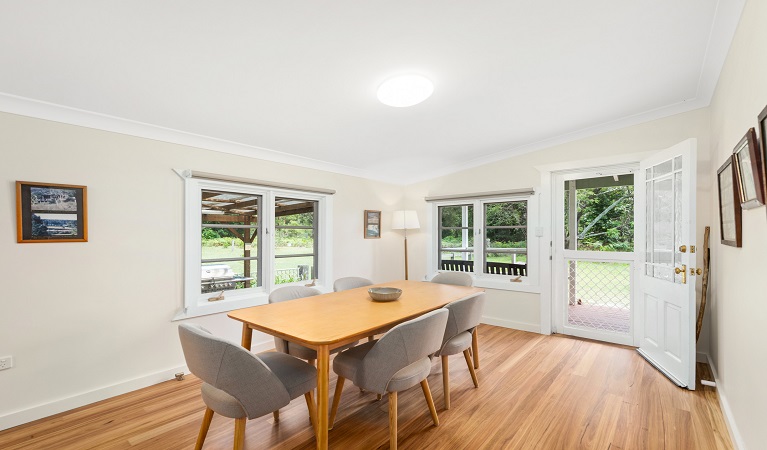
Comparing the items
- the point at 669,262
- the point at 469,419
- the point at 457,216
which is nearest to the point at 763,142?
the point at 669,262

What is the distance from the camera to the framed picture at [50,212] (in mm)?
2127

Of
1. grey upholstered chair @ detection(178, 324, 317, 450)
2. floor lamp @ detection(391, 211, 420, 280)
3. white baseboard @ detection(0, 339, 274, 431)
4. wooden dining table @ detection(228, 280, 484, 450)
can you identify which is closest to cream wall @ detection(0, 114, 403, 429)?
white baseboard @ detection(0, 339, 274, 431)

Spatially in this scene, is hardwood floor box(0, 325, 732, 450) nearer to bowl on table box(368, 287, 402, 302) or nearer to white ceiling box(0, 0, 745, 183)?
bowl on table box(368, 287, 402, 302)

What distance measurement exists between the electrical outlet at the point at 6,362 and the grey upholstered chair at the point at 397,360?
2.16 m

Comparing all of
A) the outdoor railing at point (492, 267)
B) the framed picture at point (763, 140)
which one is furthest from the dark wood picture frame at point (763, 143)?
the outdoor railing at point (492, 267)

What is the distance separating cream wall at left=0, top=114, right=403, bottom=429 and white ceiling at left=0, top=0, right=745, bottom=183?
0.62ft

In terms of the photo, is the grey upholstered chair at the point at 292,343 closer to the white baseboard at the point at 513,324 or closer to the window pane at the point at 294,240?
the window pane at the point at 294,240

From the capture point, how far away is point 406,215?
4.83m

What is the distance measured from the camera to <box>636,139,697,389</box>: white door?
8.21 feet

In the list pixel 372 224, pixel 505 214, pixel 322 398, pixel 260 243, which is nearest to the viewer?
pixel 322 398

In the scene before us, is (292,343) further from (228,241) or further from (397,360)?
(228,241)

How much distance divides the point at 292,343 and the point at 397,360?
1.09 m

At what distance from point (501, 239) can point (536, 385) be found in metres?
2.13

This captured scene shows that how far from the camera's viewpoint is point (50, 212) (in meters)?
2.23
